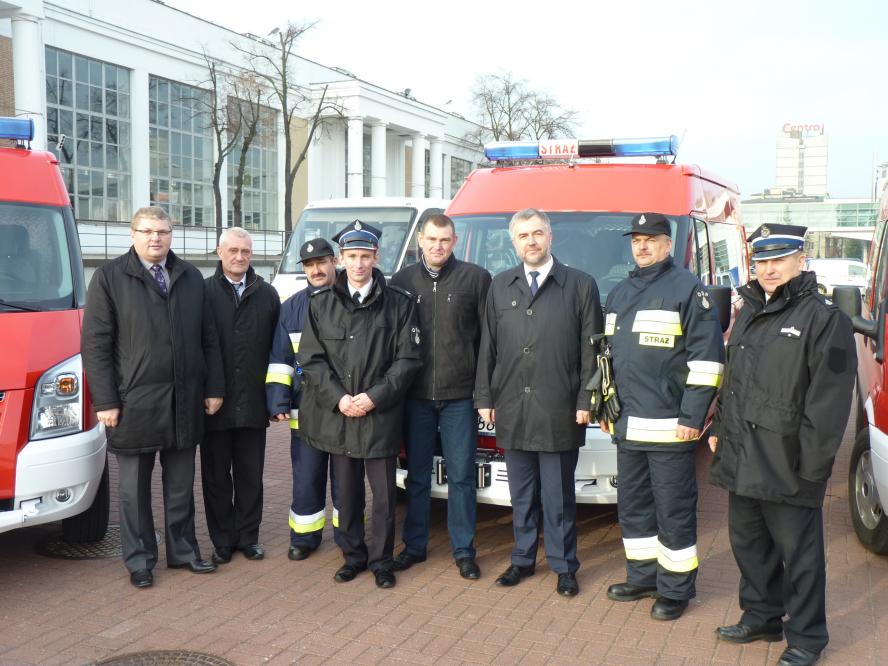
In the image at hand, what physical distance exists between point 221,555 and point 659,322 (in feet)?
9.74

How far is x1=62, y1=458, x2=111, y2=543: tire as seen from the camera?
5645 mm

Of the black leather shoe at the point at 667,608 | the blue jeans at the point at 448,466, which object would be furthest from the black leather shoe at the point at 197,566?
the black leather shoe at the point at 667,608

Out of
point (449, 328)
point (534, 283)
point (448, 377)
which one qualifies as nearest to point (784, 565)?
point (534, 283)

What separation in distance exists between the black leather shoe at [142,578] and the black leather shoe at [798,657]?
3.29 metres

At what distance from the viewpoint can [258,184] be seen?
44.1 meters

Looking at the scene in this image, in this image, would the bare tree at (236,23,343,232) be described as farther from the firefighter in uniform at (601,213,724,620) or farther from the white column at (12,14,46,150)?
the firefighter in uniform at (601,213,724,620)

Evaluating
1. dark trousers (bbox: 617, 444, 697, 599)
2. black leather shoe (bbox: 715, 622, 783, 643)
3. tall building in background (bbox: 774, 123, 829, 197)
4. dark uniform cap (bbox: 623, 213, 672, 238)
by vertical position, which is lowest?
black leather shoe (bbox: 715, 622, 783, 643)

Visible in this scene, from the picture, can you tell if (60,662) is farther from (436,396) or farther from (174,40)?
(174,40)

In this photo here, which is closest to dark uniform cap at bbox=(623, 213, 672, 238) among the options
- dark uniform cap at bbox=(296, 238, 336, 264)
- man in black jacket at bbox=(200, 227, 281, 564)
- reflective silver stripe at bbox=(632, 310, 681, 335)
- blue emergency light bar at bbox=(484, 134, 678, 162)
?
reflective silver stripe at bbox=(632, 310, 681, 335)

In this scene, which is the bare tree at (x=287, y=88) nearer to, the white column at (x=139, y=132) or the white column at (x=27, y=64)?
the white column at (x=139, y=132)

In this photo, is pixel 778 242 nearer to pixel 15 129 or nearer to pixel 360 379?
pixel 360 379

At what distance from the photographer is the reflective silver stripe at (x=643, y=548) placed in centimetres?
484

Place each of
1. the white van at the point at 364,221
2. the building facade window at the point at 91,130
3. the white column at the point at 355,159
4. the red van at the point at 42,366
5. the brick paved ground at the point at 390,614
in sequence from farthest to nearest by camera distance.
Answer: the white column at the point at 355,159 → the building facade window at the point at 91,130 → the white van at the point at 364,221 → the red van at the point at 42,366 → the brick paved ground at the point at 390,614

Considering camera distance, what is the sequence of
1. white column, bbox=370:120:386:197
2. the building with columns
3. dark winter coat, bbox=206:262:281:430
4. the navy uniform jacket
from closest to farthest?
the navy uniform jacket → dark winter coat, bbox=206:262:281:430 → the building with columns → white column, bbox=370:120:386:197
